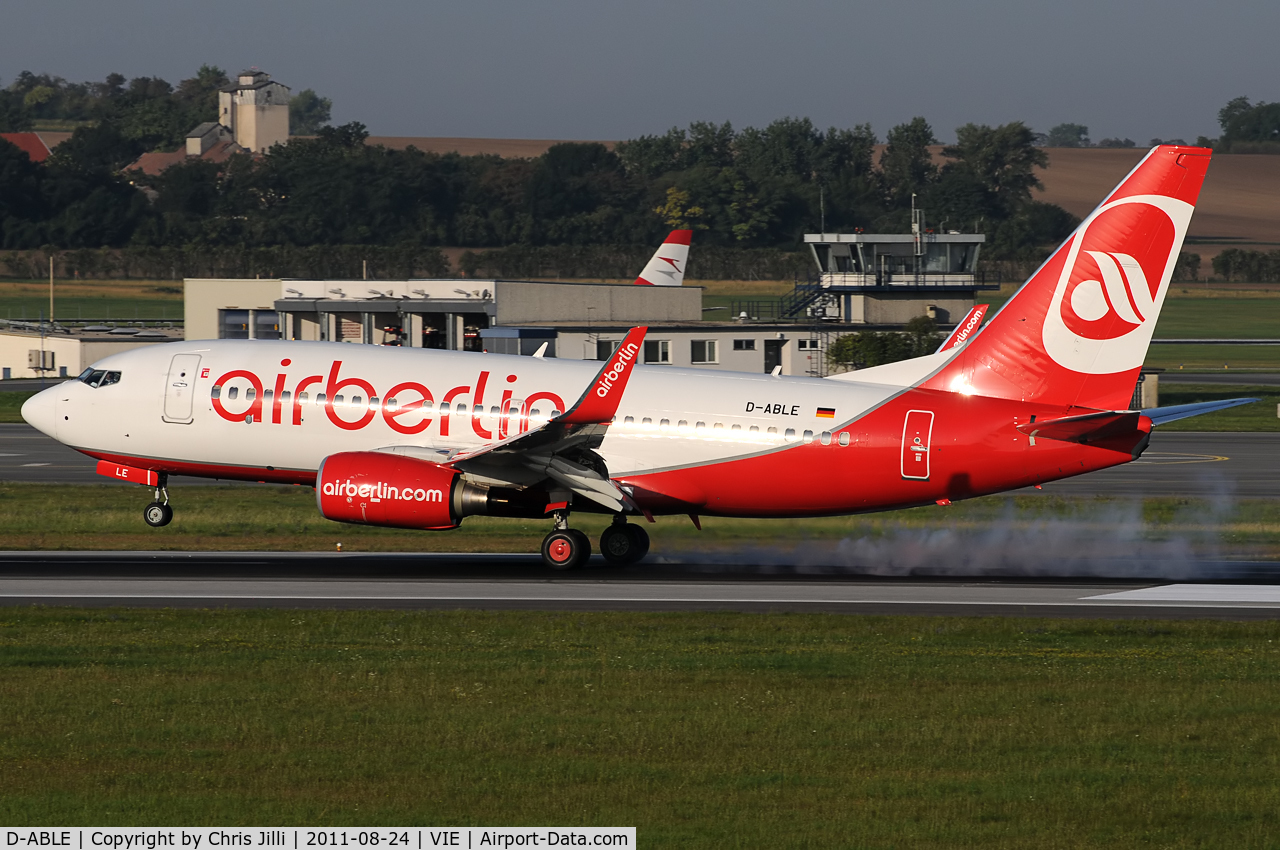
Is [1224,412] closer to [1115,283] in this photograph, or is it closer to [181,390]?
[1115,283]

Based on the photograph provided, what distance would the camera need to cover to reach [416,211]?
638 ft

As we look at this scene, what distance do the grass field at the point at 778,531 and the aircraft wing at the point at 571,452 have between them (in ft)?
10.8

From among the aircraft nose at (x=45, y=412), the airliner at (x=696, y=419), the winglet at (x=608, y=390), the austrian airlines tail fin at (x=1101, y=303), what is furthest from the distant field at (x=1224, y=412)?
the aircraft nose at (x=45, y=412)

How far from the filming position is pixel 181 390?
34.5m

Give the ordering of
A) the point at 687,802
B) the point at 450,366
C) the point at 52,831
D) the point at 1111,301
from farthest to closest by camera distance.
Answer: the point at 450,366, the point at 1111,301, the point at 687,802, the point at 52,831

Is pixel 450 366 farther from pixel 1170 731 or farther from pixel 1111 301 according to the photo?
pixel 1170 731

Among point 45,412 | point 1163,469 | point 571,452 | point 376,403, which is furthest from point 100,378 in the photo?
point 1163,469

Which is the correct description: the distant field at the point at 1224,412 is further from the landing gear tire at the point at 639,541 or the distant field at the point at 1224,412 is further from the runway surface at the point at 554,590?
the landing gear tire at the point at 639,541

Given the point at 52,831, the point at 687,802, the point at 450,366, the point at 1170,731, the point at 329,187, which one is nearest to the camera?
the point at 52,831

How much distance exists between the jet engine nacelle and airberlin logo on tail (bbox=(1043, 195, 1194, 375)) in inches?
489

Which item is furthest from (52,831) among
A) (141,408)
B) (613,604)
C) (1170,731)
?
(141,408)

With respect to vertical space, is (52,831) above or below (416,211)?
below

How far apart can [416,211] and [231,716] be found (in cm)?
18030

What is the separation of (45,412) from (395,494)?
1068 cm
